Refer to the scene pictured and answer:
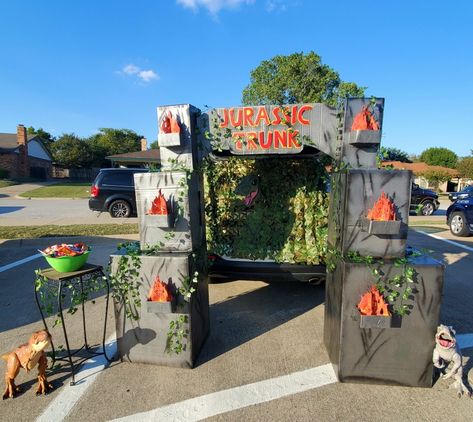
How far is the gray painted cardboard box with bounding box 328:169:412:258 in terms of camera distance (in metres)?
2.56

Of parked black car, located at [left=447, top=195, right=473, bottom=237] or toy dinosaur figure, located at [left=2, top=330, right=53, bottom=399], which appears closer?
toy dinosaur figure, located at [left=2, top=330, right=53, bottom=399]

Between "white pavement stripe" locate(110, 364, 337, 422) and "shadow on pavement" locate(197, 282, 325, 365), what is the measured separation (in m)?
0.56

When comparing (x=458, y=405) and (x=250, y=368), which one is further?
(x=250, y=368)

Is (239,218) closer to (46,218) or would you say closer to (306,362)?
→ (306,362)

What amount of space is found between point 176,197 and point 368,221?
1.79 meters

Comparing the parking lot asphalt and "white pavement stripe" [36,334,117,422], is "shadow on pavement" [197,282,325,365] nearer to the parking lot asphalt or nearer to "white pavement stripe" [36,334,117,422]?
the parking lot asphalt

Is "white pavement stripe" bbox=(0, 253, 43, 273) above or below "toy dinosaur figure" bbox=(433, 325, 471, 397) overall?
below

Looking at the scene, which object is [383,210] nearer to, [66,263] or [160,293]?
[160,293]

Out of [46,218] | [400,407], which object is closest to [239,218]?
[400,407]

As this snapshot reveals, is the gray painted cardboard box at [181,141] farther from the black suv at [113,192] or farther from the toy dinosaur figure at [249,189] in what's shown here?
the black suv at [113,192]

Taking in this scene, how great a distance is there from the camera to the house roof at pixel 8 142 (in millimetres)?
33153

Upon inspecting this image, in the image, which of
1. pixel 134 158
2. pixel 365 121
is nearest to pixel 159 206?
pixel 365 121

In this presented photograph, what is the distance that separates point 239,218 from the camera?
4.64 metres

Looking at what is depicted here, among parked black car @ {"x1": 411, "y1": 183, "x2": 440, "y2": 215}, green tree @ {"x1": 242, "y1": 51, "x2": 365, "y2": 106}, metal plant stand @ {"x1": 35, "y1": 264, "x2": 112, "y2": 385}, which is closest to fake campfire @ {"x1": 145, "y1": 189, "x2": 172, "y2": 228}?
metal plant stand @ {"x1": 35, "y1": 264, "x2": 112, "y2": 385}
